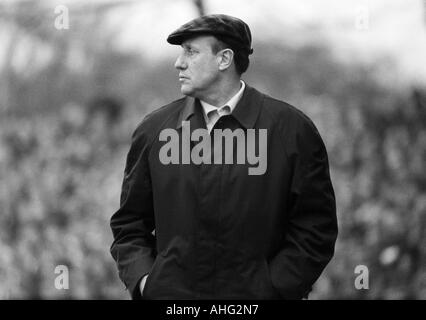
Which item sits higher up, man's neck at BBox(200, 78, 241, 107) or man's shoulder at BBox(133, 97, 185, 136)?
man's neck at BBox(200, 78, 241, 107)

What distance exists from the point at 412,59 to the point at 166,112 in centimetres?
195

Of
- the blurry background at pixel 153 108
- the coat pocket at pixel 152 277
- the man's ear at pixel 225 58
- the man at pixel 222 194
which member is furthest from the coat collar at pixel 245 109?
the blurry background at pixel 153 108

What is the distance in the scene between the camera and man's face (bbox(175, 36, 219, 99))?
2787mm

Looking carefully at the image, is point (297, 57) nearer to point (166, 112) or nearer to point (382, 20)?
point (382, 20)

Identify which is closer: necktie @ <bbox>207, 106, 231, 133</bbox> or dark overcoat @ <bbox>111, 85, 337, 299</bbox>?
dark overcoat @ <bbox>111, 85, 337, 299</bbox>

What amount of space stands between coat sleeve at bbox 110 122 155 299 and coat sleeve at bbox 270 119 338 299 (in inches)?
16.9

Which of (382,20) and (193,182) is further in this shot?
(382,20)

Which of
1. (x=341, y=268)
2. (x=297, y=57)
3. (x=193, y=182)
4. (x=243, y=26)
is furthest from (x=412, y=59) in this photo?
(x=193, y=182)

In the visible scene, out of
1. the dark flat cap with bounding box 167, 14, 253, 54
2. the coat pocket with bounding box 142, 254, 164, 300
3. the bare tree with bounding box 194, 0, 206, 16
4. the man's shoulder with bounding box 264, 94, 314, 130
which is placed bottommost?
the coat pocket with bounding box 142, 254, 164, 300

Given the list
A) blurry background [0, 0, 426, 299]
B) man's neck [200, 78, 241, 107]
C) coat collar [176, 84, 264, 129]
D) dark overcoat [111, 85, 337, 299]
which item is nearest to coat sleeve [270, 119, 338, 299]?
dark overcoat [111, 85, 337, 299]

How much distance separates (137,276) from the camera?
9.00ft

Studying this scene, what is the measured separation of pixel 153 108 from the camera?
4.54m

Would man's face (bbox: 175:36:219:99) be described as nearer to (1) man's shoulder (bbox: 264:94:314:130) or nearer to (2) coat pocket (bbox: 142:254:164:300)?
(1) man's shoulder (bbox: 264:94:314:130)

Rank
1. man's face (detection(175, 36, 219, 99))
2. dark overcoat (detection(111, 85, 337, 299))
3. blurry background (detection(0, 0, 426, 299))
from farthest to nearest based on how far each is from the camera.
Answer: blurry background (detection(0, 0, 426, 299)) → man's face (detection(175, 36, 219, 99)) → dark overcoat (detection(111, 85, 337, 299))
